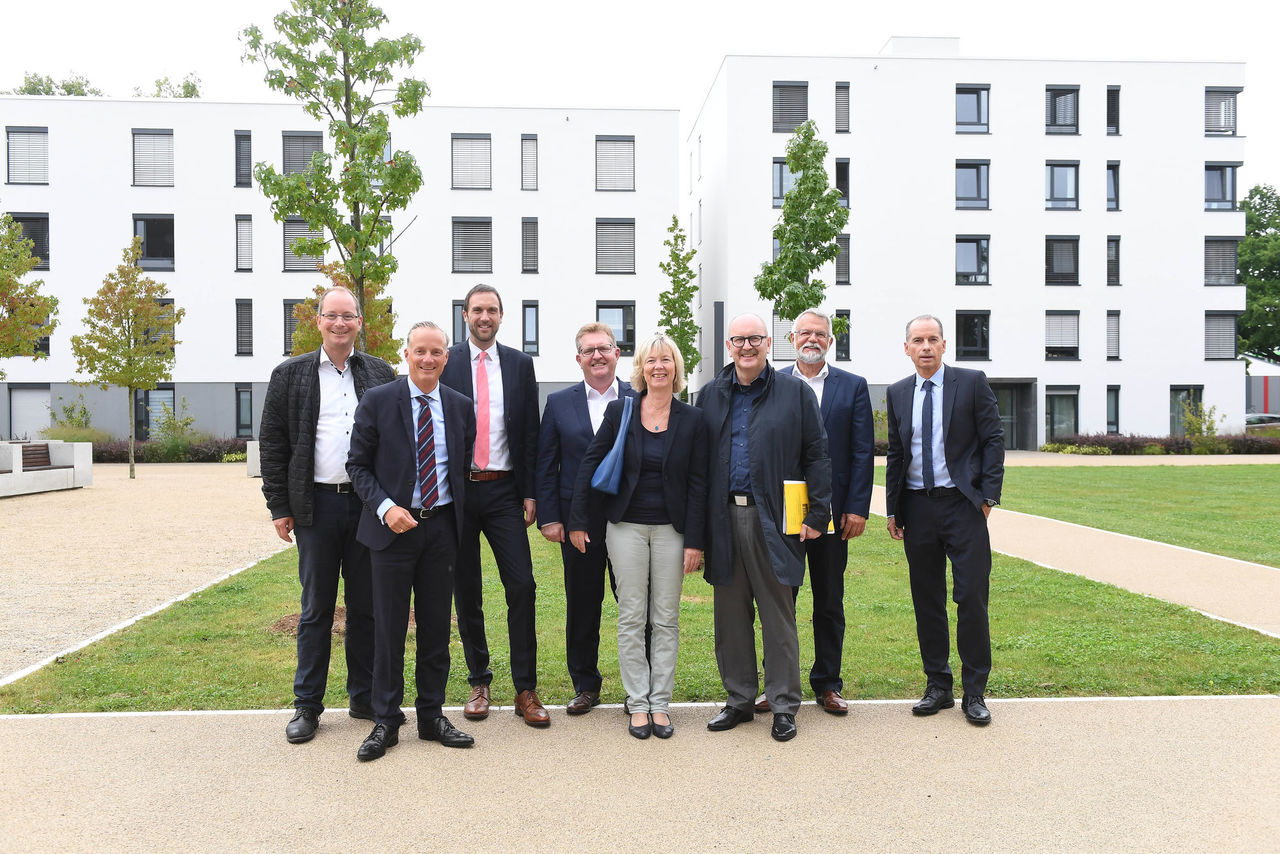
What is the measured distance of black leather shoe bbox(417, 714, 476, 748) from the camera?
4.56m

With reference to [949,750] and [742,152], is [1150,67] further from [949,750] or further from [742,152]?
[949,750]

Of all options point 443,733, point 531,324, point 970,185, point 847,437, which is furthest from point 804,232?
point 970,185

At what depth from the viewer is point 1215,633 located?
6633mm

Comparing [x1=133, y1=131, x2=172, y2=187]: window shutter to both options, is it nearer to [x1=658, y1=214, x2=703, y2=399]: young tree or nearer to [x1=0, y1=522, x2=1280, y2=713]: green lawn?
[x1=658, y1=214, x2=703, y2=399]: young tree

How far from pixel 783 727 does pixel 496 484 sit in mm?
2021

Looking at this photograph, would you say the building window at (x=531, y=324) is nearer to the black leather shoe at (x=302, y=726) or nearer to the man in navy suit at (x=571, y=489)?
the man in navy suit at (x=571, y=489)

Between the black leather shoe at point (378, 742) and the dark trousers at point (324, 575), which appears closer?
the black leather shoe at point (378, 742)

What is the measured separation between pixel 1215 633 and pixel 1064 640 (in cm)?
116

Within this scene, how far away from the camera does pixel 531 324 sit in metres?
35.7

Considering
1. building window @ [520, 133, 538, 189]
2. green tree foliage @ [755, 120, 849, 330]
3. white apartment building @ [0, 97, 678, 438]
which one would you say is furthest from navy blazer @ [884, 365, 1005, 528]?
building window @ [520, 133, 538, 189]

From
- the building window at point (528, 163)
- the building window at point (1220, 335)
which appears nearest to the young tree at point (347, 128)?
the building window at point (528, 163)

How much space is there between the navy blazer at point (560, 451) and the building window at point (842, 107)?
110 feet

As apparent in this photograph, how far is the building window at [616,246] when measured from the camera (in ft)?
117

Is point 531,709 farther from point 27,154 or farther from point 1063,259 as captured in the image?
point 27,154
